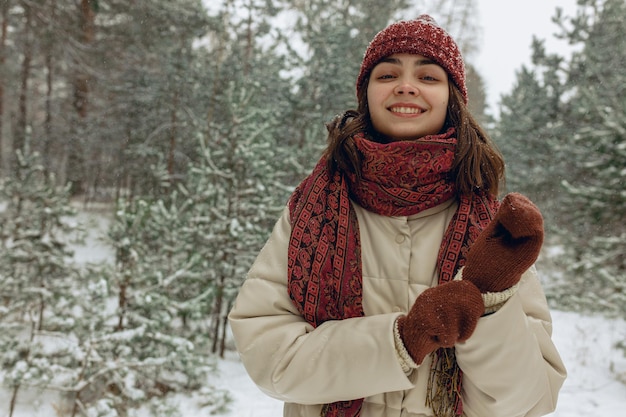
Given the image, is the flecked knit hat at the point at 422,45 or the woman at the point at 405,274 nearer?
the woman at the point at 405,274

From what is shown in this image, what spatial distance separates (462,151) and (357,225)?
1.36ft

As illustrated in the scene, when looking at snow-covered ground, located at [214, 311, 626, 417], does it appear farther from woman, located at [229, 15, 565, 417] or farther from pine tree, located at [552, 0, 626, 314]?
woman, located at [229, 15, 565, 417]

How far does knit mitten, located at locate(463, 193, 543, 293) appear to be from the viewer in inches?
37.6

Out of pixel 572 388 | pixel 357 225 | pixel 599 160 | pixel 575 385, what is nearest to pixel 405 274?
pixel 357 225

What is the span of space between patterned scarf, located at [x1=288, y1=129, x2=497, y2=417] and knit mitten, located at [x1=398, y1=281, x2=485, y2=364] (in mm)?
207

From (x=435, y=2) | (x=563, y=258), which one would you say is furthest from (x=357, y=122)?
(x=435, y=2)

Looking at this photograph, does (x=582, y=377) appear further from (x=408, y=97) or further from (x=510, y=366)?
(x=408, y=97)

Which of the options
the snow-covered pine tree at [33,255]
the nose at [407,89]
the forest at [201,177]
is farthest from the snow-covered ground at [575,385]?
the nose at [407,89]

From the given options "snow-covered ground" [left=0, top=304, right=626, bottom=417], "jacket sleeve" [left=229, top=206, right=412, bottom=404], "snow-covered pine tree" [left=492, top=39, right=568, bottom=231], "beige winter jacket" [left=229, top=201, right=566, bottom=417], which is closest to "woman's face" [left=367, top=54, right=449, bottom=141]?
"beige winter jacket" [left=229, top=201, right=566, bottom=417]

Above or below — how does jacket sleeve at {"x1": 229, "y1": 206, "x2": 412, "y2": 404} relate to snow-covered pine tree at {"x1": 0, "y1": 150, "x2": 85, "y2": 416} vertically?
above

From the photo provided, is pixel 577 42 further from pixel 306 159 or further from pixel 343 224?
pixel 343 224

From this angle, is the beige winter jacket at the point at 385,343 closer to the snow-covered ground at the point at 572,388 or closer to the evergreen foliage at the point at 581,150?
the snow-covered ground at the point at 572,388

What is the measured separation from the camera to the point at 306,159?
10570 mm

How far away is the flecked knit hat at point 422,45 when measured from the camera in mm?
1428
